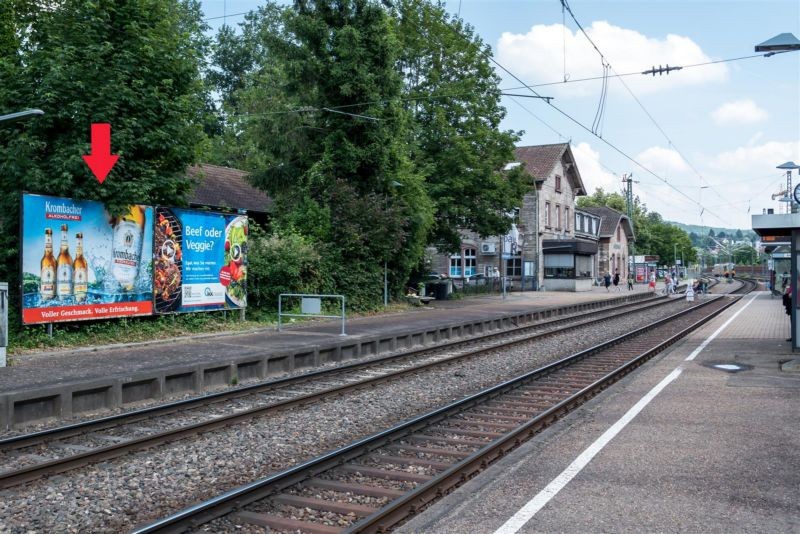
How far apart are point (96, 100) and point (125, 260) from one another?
12.1 feet

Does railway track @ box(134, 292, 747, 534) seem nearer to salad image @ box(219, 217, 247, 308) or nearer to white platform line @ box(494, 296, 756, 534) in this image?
white platform line @ box(494, 296, 756, 534)

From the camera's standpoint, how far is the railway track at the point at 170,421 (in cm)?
761

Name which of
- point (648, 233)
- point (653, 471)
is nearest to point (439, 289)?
point (653, 471)

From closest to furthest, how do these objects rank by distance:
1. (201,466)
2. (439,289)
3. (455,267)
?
(201,466) < (439,289) < (455,267)

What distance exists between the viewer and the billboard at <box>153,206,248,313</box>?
18.0 meters

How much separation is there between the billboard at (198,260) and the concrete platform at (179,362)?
5.01 feet

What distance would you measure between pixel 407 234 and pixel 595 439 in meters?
20.0

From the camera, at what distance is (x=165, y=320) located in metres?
18.2

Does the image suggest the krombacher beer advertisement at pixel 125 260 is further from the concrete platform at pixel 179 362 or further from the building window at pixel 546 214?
the building window at pixel 546 214

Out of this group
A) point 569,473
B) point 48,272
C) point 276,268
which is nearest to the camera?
point 569,473

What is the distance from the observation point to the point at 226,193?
3112cm

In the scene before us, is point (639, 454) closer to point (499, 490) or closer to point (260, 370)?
point (499, 490)

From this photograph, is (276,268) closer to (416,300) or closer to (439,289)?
(416,300)

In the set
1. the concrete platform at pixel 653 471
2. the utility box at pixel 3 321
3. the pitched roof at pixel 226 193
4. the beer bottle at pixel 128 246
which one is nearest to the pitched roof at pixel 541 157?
the pitched roof at pixel 226 193
